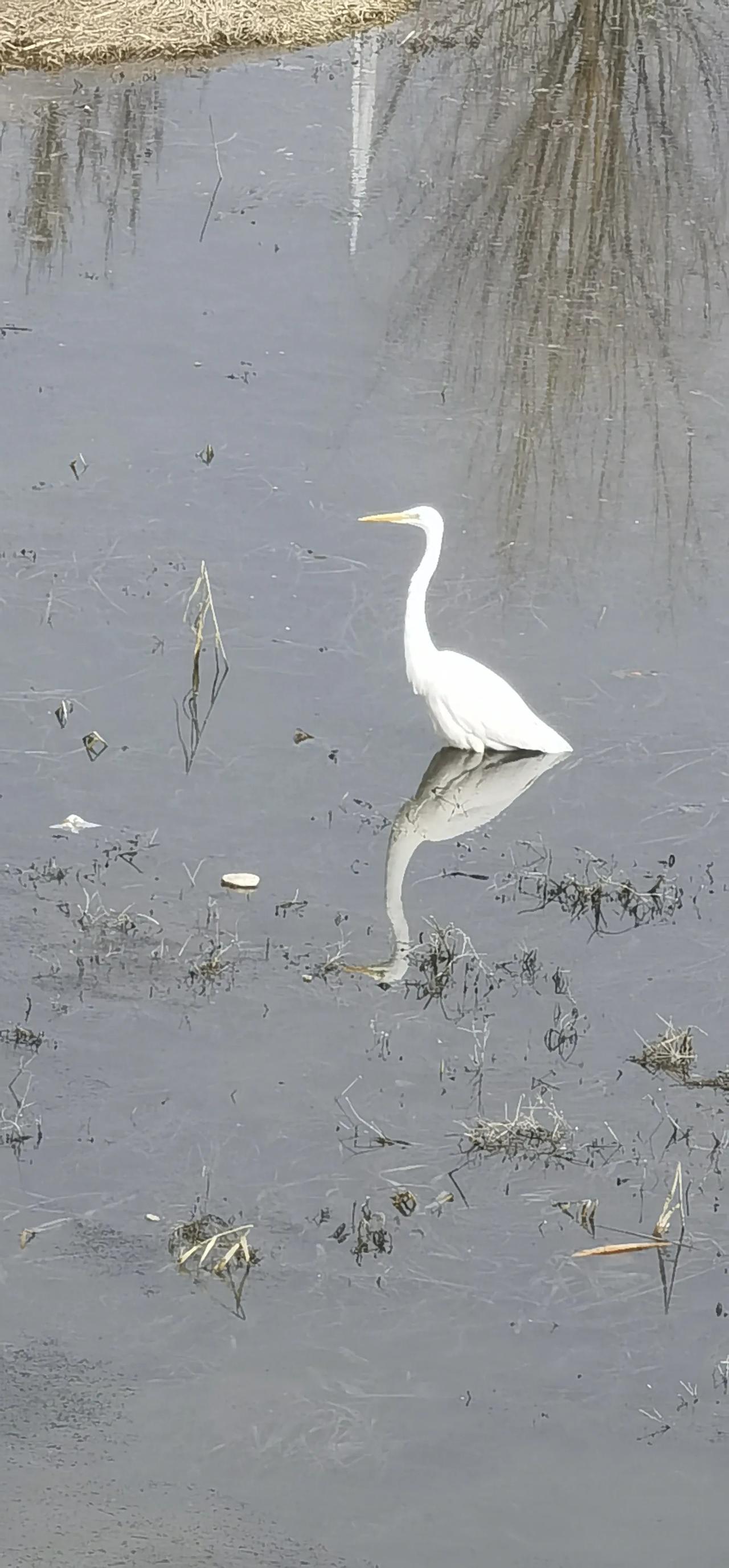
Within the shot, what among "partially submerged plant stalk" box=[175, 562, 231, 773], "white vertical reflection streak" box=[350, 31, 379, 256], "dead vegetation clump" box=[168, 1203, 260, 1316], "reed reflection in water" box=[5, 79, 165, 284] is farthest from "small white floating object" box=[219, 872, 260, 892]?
"white vertical reflection streak" box=[350, 31, 379, 256]

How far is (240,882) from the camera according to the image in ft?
24.4

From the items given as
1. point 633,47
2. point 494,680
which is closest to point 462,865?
point 494,680

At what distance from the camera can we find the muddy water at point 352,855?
17.4ft

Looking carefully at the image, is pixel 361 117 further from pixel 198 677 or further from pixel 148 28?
pixel 198 677

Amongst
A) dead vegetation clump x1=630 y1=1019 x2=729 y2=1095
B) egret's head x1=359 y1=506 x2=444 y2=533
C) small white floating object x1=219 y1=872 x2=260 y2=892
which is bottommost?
dead vegetation clump x1=630 y1=1019 x2=729 y2=1095

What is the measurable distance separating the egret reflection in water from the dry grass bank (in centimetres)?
918

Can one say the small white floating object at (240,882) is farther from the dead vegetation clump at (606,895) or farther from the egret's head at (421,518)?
the egret's head at (421,518)

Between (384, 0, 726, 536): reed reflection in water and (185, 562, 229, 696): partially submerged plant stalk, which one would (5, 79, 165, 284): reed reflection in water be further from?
(185, 562, 229, 696): partially submerged plant stalk

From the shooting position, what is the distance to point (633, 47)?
56.2 feet

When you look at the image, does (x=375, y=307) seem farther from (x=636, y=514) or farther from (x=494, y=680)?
(x=494, y=680)

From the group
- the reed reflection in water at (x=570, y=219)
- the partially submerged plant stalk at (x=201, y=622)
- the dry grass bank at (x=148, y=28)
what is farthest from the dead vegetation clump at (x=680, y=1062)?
the dry grass bank at (x=148, y=28)

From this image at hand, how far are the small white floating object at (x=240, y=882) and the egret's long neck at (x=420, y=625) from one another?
51.2 inches

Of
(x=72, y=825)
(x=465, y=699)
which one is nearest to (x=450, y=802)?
(x=465, y=699)

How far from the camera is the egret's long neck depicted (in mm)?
8398
